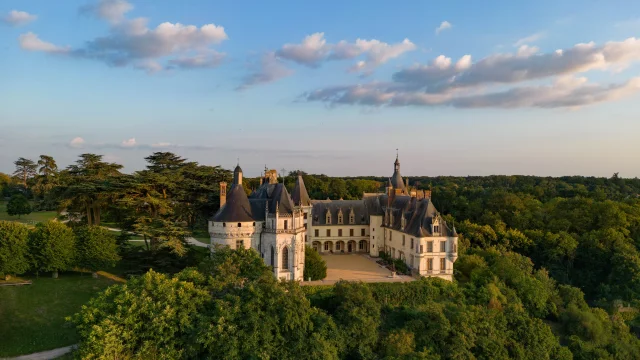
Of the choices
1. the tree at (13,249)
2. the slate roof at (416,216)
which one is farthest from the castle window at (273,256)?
the tree at (13,249)

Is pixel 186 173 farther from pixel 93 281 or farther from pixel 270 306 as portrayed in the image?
pixel 270 306

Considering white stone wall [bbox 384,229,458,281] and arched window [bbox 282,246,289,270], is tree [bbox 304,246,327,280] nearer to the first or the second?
arched window [bbox 282,246,289,270]

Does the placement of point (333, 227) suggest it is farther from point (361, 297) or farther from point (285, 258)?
point (361, 297)

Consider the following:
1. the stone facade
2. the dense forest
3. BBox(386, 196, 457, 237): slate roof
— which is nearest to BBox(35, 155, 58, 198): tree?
the dense forest

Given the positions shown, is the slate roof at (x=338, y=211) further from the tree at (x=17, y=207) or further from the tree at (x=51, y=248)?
the tree at (x=17, y=207)

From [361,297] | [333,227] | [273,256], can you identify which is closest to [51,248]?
[273,256]

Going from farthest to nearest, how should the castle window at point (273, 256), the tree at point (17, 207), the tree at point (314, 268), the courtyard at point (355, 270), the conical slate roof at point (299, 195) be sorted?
the tree at point (17, 207) → the conical slate roof at point (299, 195) → the courtyard at point (355, 270) → the tree at point (314, 268) → the castle window at point (273, 256)

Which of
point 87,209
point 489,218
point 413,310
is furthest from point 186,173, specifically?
point 489,218
